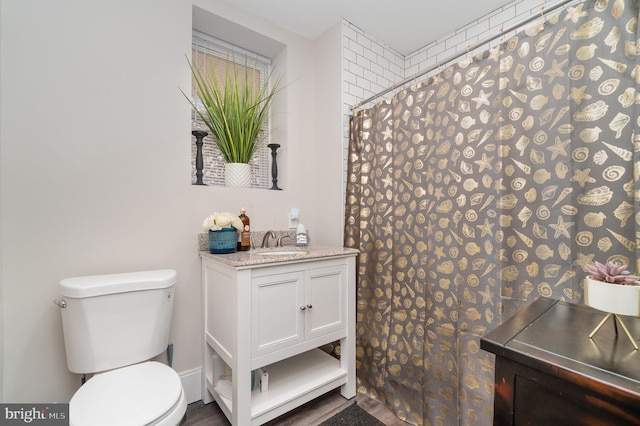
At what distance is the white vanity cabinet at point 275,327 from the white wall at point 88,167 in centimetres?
24

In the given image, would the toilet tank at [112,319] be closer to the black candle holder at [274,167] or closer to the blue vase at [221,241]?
the blue vase at [221,241]

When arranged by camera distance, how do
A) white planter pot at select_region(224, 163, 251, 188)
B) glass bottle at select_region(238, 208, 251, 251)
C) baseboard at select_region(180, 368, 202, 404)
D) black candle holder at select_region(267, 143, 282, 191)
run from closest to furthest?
baseboard at select_region(180, 368, 202, 404) → glass bottle at select_region(238, 208, 251, 251) → white planter pot at select_region(224, 163, 251, 188) → black candle holder at select_region(267, 143, 282, 191)

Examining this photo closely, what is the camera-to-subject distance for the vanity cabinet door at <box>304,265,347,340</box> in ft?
4.90

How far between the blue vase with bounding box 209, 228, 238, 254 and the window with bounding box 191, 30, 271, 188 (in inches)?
19.7

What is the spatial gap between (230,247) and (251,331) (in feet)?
1.68

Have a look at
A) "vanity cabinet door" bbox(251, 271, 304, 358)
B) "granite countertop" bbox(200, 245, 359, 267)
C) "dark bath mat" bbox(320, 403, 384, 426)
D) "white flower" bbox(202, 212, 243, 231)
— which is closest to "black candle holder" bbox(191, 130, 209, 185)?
"white flower" bbox(202, 212, 243, 231)

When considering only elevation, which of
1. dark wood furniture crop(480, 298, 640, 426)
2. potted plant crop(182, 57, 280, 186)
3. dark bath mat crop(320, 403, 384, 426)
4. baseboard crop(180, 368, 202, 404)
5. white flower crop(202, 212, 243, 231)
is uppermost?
potted plant crop(182, 57, 280, 186)

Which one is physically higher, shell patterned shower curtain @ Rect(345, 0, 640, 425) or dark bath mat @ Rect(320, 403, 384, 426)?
shell patterned shower curtain @ Rect(345, 0, 640, 425)

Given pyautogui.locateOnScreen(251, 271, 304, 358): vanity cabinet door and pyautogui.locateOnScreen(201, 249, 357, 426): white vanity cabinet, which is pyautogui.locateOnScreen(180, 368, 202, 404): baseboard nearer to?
pyautogui.locateOnScreen(201, 249, 357, 426): white vanity cabinet

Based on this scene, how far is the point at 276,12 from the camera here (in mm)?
1900

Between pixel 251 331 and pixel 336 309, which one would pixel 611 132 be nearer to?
pixel 336 309

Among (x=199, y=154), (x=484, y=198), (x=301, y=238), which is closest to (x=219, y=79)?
(x=199, y=154)

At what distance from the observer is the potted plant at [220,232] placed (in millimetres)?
1537

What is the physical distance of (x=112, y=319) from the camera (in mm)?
1199
